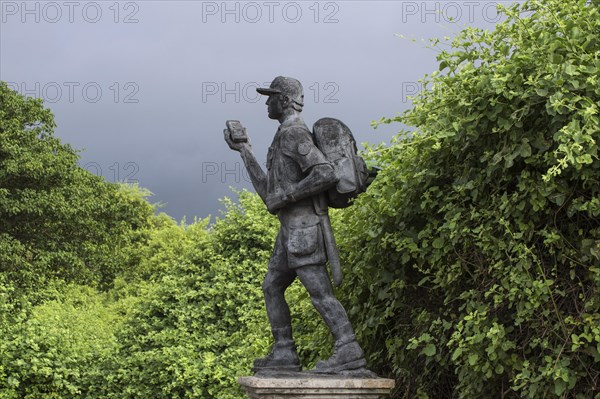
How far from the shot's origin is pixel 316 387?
17.0 ft

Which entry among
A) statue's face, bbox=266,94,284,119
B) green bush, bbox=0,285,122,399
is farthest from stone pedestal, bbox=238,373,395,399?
green bush, bbox=0,285,122,399

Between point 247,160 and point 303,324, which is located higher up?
point 247,160

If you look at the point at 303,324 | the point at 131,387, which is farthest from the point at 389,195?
the point at 131,387

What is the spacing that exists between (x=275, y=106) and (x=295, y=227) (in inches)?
32.0

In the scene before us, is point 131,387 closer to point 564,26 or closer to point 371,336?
point 371,336

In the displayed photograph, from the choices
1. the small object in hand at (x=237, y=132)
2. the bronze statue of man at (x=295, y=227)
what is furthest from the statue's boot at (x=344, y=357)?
the small object in hand at (x=237, y=132)

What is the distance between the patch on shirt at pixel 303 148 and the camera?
5.43m

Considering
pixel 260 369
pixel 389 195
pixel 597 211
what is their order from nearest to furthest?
pixel 597 211 < pixel 260 369 < pixel 389 195

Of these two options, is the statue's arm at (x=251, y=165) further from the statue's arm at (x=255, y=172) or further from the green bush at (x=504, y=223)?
the green bush at (x=504, y=223)

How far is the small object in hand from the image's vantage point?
585cm

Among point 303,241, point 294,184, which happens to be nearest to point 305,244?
point 303,241

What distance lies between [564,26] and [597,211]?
111 cm

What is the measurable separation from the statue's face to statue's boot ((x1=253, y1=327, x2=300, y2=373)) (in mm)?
1381

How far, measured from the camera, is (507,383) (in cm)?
527
